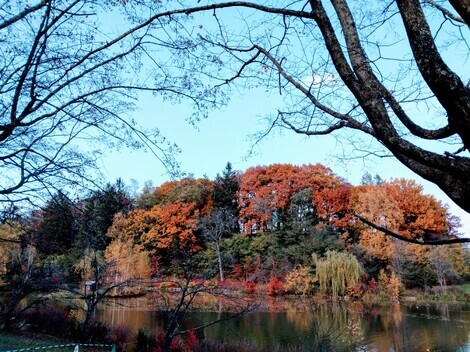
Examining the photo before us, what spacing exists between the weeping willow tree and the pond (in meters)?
1.48

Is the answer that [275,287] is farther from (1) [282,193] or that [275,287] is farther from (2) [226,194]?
(2) [226,194]

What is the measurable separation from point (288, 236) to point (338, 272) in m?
5.21

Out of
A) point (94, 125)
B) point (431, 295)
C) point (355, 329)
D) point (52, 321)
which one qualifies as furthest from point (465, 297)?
point (94, 125)

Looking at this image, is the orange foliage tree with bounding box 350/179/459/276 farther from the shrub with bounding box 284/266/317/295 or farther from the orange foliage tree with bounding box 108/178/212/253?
the orange foliage tree with bounding box 108/178/212/253

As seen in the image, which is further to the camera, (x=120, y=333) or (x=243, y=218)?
(x=243, y=218)

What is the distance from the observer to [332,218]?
26.9 metres

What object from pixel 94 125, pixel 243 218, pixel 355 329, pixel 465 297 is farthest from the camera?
pixel 243 218

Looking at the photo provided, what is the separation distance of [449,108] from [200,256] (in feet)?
81.4

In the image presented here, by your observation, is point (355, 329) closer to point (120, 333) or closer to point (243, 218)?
point (120, 333)

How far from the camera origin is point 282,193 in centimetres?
2794

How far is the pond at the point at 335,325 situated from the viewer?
10312 millimetres

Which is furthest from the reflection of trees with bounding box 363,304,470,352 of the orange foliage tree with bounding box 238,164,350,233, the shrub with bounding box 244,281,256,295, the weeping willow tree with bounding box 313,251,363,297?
the orange foliage tree with bounding box 238,164,350,233

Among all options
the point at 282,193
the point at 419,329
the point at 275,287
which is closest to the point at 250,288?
the point at 275,287

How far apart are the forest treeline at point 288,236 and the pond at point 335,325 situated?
2.60m
